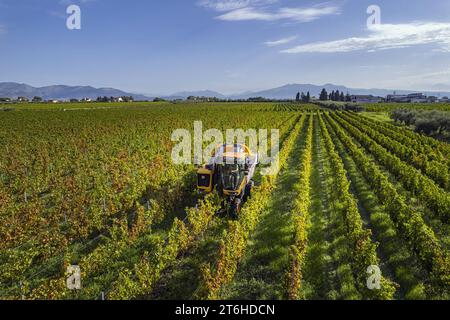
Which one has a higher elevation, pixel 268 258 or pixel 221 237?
pixel 221 237

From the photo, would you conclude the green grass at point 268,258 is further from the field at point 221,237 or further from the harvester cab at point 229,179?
the harvester cab at point 229,179

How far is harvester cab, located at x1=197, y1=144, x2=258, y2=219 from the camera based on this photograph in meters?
11.8

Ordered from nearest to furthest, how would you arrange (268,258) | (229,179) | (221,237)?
(268,258) → (221,237) → (229,179)

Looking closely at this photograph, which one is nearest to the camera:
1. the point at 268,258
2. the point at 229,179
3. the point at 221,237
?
the point at 268,258

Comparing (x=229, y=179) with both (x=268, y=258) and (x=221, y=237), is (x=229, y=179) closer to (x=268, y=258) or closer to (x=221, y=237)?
(x=221, y=237)

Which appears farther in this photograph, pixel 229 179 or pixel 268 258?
pixel 229 179

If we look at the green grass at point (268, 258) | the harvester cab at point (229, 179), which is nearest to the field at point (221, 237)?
the green grass at point (268, 258)

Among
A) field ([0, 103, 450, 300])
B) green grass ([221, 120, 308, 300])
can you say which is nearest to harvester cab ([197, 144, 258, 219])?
field ([0, 103, 450, 300])

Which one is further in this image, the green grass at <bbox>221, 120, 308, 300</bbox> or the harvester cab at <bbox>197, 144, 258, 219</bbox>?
the harvester cab at <bbox>197, 144, 258, 219</bbox>

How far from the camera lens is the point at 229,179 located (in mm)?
11891

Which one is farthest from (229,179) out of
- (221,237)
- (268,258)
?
(268,258)

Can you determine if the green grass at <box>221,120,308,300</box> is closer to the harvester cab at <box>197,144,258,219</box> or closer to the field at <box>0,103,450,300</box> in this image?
the field at <box>0,103,450,300</box>

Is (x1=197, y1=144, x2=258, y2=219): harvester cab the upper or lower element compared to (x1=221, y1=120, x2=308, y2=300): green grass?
upper

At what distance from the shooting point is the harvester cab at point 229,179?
11.8 m
